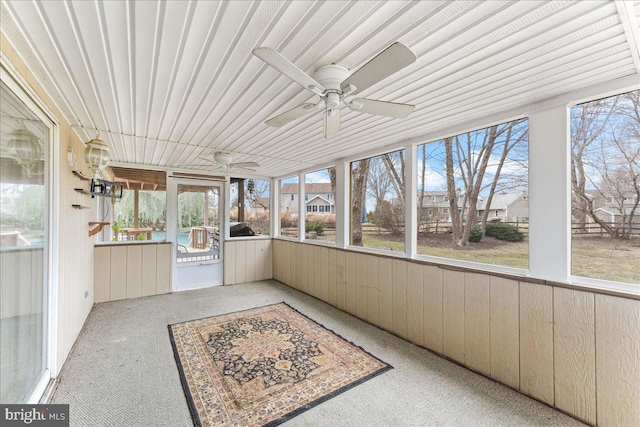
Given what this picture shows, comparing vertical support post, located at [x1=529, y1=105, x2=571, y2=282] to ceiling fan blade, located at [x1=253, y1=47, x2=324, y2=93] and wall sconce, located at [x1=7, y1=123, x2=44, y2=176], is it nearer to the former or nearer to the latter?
ceiling fan blade, located at [x1=253, y1=47, x2=324, y2=93]

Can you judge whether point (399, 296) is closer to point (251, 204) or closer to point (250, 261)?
point (250, 261)

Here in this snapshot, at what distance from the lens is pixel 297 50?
1.54 m

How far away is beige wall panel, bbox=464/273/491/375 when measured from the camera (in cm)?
244

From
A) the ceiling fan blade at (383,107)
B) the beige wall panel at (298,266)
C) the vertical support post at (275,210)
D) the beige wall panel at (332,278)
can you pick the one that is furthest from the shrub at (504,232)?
the vertical support post at (275,210)

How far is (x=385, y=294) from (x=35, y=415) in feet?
10.5

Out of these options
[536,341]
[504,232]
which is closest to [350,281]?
[504,232]

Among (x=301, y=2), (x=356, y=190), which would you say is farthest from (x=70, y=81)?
(x=356, y=190)

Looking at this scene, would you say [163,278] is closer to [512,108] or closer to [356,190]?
[356,190]

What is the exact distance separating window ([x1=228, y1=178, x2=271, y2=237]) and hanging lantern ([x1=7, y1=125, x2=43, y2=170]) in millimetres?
3781

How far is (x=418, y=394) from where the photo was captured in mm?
2145

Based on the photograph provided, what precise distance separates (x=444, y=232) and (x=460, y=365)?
4.36 ft

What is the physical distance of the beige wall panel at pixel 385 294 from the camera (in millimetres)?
3344

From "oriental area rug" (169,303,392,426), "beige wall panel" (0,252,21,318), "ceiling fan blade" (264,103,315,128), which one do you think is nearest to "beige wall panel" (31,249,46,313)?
"beige wall panel" (0,252,21,318)

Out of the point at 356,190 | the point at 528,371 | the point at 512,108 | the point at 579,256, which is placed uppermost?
the point at 512,108
